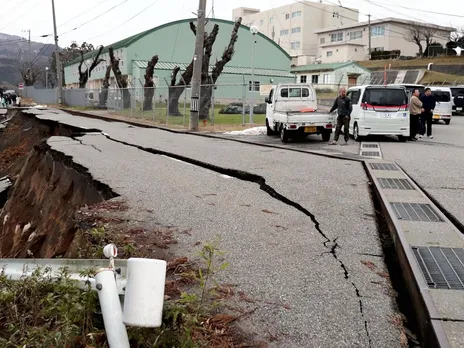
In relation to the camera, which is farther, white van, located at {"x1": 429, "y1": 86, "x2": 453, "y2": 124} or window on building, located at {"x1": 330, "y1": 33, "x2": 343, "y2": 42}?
window on building, located at {"x1": 330, "y1": 33, "x2": 343, "y2": 42}

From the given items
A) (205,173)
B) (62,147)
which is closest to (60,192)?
(205,173)

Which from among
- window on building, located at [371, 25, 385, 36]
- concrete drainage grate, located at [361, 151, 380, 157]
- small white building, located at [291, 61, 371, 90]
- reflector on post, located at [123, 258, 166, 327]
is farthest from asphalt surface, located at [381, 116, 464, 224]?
window on building, located at [371, 25, 385, 36]

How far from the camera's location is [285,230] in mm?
5371

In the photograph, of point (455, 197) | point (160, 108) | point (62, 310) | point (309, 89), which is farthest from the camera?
point (160, 108)

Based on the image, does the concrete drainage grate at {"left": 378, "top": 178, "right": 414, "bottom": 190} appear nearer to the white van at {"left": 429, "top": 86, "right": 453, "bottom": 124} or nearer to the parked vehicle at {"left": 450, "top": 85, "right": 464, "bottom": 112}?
the white van at {"left": 429, "top": 86, "right": 453, "bottom": 124}

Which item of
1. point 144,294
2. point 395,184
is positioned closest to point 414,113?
point 395,184

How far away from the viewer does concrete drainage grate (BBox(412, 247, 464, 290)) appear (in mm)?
3869

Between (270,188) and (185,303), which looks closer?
(185,303)

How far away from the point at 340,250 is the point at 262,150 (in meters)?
8.84

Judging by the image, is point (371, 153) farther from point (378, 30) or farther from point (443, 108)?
point (378, 30)

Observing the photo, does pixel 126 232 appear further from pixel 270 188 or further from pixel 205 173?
pixel 205 173

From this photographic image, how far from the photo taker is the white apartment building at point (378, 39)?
74062mm

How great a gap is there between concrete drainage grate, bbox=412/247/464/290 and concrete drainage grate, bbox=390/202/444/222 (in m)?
1.22

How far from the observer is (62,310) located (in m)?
A: 2.84
